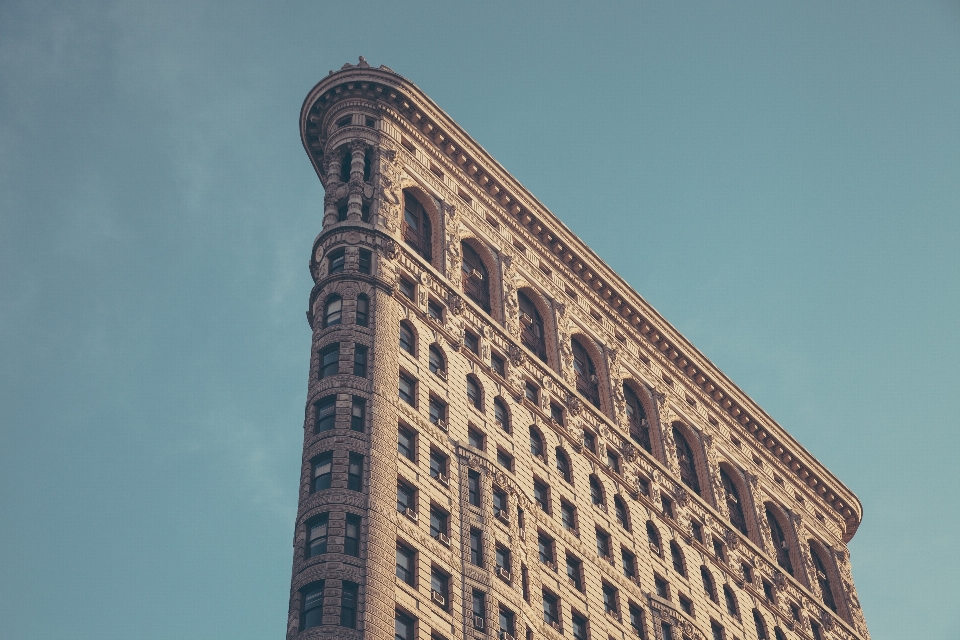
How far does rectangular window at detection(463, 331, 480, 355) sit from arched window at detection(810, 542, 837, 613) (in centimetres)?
3665

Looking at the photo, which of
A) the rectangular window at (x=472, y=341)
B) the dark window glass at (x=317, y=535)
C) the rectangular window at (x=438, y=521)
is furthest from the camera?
the rectangular window at (x=472, y=341)

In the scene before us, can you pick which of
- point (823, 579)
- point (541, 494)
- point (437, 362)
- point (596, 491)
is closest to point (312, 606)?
point (541, 494)

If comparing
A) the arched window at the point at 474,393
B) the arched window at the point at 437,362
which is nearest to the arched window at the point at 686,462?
the arched window at the point at 474,393

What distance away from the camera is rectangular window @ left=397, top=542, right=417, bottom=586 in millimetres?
66812

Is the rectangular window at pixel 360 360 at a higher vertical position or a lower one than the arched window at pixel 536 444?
lower

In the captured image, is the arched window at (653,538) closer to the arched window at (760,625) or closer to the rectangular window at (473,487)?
the arched window at (760,625)

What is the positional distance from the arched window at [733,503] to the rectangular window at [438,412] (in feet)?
103

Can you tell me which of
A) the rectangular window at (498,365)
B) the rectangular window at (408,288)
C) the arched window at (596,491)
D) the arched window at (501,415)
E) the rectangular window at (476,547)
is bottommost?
the rectangular window at (476,547)

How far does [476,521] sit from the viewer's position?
73562mm

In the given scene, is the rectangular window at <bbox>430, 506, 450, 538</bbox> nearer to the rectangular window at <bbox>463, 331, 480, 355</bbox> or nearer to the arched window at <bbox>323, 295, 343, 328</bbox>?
the arched window at <bbox>323, 295, 343, 328</bbox>

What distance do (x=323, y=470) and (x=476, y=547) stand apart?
865cm

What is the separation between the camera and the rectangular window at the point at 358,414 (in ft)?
236

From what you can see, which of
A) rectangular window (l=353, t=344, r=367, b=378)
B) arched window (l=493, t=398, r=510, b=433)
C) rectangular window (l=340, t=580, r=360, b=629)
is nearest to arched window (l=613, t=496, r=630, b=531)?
arched window (l=493, t=398, r=510, b=433)

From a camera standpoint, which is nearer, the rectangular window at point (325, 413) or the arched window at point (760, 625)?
the rectangular window at point (325, 413)
